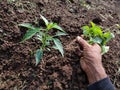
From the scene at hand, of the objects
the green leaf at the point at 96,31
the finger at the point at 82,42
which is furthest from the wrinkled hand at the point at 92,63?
the green leaf at the point at 96,31

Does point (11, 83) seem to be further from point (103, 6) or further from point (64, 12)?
point (103, 6)

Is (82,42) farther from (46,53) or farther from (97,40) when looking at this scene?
(46,53)

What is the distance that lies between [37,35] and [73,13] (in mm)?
701

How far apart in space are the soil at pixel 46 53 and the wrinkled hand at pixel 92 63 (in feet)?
0.20

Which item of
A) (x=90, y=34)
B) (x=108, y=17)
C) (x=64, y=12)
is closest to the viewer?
(x=90, y=34)

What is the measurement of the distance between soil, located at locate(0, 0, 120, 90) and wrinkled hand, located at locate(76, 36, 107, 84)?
6 centimetres

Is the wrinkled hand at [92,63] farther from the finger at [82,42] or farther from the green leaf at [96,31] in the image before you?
the green leaf at [96,31]

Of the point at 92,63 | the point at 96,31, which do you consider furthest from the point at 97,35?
the point at 92,63

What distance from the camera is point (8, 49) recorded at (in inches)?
72.6

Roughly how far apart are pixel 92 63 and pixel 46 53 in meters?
0.37

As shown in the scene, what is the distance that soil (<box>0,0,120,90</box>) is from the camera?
5.66ft

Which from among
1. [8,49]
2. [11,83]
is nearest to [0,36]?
[8,49]

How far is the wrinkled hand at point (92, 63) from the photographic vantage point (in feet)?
5.78

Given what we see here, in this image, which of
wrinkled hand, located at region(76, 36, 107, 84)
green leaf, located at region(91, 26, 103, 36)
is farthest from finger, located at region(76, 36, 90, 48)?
green leaf, located at region(91, 26, 103, 36)
